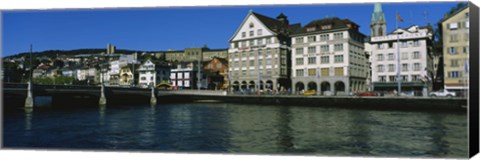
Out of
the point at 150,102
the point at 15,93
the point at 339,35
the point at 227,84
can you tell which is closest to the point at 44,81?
the point at 15,93

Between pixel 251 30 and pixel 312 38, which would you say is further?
pixel 251 30

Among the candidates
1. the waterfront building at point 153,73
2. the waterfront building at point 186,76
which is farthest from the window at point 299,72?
the waterfront building at point 153,73

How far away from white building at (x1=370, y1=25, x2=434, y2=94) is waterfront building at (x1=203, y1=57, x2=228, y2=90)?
52.5 ft

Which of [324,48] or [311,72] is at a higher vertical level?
[324,48]

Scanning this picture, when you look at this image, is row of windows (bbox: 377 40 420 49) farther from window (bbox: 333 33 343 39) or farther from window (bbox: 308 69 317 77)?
window (bbox: 308 69 317 77)

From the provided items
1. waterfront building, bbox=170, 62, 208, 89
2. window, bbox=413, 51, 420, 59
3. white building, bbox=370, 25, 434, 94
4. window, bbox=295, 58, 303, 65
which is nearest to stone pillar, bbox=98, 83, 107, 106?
waterfront building, bbox=170, 62, 208, 89

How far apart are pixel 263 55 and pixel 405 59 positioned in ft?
50.2

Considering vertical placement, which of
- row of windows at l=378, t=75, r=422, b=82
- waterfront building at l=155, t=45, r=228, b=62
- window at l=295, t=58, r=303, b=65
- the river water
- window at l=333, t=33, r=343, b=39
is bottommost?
the river water

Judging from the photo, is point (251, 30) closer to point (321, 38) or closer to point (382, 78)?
point (321, 38)

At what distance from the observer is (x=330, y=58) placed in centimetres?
3944

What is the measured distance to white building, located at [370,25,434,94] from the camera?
1304 inches

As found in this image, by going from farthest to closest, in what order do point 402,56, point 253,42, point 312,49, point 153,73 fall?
point 253,42 → point 153,73 → point 312,49 → point 402,56

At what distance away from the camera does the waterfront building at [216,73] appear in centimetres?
4682

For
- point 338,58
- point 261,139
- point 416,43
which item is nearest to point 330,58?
point 338,58
